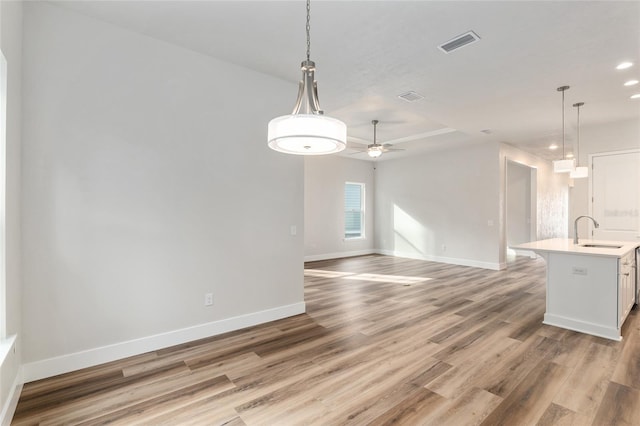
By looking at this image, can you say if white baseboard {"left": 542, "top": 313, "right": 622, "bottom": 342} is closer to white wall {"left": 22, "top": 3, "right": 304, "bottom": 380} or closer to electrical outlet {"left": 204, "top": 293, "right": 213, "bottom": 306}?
white wall {"left": 22, "top": 3, "right": 304, "bottom": 380}

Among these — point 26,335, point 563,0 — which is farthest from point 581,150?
point 26,335

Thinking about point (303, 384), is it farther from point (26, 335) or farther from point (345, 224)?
point (345, 224)

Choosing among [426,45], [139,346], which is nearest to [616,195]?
[426,45]

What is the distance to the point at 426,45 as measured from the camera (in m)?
2.99

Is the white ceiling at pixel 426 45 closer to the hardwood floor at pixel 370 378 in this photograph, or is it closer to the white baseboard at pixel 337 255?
the hardwood floor at pixel 370 378

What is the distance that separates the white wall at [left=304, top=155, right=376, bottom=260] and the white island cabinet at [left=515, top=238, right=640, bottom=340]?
5.39 metres

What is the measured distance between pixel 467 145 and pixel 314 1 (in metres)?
6.30

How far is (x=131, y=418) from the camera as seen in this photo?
1939 mm

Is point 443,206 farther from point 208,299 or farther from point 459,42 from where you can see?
point 208,299

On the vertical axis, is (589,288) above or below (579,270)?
below

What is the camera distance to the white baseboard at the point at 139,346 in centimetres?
240

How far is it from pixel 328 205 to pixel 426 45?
585 cm

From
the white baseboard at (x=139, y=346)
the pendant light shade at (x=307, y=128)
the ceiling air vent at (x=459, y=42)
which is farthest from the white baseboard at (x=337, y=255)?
the pendant light shade at (x=307, y=128)

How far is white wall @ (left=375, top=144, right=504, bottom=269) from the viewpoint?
23.3 feet
